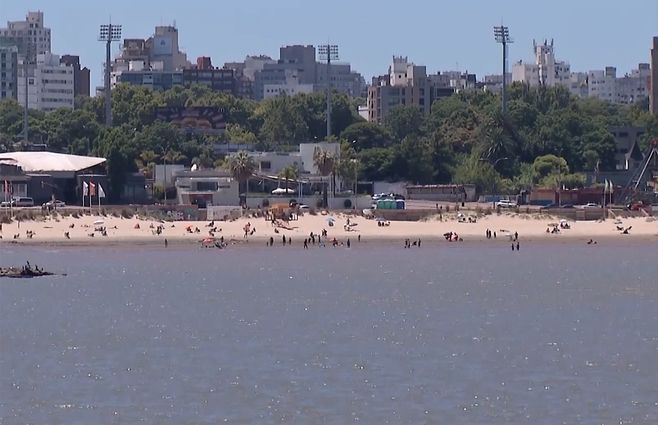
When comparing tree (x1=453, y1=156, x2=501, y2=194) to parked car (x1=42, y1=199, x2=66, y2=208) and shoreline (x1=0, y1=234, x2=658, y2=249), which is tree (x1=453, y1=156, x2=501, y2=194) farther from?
parked car (x1=42, y1=199, x2=66, y2=208)

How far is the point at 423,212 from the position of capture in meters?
113

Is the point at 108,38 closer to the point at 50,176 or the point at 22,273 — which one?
the point at 50,176

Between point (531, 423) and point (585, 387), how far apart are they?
511 cm

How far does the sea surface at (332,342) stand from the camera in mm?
41750

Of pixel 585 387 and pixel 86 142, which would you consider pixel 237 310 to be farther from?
pixel 86 142

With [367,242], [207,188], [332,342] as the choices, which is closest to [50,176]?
[207,188]

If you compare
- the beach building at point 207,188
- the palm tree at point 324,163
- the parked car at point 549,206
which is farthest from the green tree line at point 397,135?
the parked car at point 549,206

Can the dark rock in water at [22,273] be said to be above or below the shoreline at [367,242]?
below

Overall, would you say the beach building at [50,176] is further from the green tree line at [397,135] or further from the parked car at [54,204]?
the green tree line at [397,135]

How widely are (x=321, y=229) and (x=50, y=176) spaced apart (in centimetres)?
2334

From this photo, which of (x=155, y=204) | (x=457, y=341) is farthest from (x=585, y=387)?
(x=155, y=204)

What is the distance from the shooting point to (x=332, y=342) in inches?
2137

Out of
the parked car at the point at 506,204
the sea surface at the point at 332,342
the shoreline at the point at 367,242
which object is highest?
the parked car at the point at 506,204

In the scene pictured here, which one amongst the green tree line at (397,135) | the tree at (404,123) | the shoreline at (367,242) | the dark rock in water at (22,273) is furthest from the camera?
the tree at (404,123)
